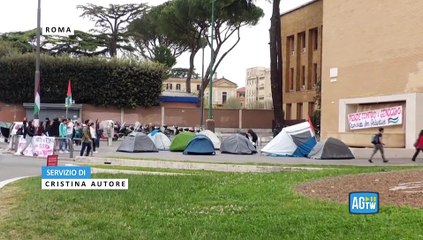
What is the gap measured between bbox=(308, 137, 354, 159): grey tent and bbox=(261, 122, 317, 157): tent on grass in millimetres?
862

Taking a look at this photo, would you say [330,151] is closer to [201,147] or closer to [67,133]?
[201,147]

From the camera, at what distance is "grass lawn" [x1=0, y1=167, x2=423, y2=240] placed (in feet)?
24.3

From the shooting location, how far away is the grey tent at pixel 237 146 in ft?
101

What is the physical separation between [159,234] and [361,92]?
2982cm

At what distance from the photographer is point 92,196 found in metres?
10.8

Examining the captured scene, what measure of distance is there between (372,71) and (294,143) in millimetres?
8392

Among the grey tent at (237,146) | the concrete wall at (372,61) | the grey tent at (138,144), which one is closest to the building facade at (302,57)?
the concrete wall at (372,61)

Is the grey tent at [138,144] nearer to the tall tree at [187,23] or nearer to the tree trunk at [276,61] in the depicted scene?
the tree trunk at [276,61]

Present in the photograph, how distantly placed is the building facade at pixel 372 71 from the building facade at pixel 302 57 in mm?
14393

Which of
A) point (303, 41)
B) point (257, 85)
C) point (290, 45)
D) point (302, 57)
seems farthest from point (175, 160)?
point (257, 85)

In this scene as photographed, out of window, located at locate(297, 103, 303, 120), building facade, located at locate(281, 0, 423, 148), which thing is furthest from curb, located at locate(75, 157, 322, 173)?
window, located at locate(297, 103, 303, 120)

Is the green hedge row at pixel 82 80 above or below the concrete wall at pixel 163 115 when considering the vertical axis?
above

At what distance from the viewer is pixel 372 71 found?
34.8m

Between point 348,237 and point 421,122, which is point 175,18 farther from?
point 348,237
